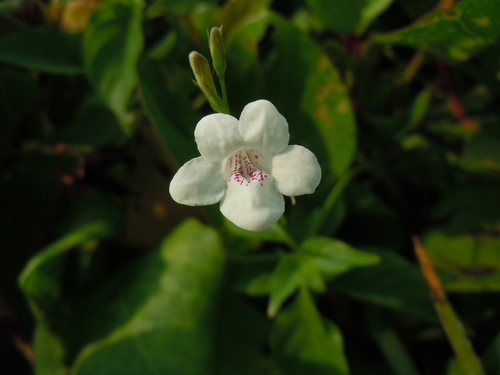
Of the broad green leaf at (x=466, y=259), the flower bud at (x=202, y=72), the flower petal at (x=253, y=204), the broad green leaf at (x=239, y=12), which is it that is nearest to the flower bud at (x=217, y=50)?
Result: the flower bud at (x=202, y=72)

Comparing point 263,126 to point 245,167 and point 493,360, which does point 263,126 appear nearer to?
point 245,167

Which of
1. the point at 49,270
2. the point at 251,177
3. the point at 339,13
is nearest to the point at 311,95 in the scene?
the point at 339,13

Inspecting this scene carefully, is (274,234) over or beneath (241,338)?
over

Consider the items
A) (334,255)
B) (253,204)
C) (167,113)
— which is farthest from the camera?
(167,113)

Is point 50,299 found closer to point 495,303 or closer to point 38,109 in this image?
point 38,109

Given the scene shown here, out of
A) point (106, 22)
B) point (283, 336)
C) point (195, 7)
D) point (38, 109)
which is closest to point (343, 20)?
point (195, 7)

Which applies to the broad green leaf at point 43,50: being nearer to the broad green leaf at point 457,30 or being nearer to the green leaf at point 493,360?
the broad green leaf at point 457,30
